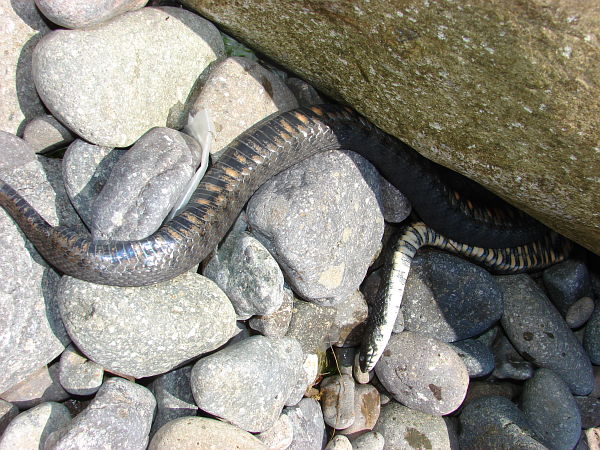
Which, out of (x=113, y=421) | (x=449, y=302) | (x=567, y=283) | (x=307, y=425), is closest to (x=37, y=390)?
(x=113, y=421)

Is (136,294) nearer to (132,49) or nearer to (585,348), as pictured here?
(132,49)

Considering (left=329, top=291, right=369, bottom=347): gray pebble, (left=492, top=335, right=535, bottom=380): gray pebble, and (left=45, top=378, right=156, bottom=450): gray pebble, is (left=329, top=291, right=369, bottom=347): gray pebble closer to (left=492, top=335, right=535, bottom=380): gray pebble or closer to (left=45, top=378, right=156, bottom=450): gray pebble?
(left=492, top=335, right=535, bottom=380): gray pebble

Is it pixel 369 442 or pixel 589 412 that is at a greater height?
pixel 589 412

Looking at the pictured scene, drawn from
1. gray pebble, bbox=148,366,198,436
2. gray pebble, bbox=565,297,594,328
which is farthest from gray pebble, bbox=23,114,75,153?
gray pebble, bbox=565,297,594,328

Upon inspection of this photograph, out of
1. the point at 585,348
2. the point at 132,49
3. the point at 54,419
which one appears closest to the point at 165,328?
the point at 54,419

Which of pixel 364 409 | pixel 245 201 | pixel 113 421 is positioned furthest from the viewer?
pixel 364 409

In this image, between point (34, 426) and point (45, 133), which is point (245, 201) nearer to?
point (45, 133)

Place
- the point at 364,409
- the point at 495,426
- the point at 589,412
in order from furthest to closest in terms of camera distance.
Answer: the point at 589,412 → the point at 364,409 → the point at 495,426
